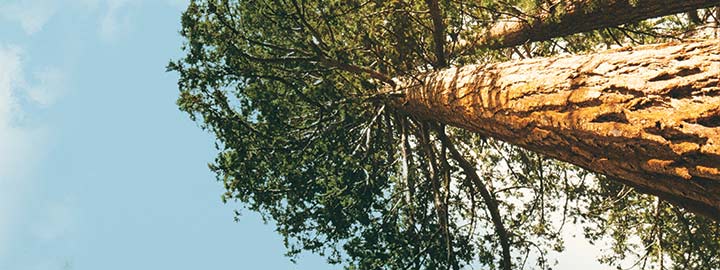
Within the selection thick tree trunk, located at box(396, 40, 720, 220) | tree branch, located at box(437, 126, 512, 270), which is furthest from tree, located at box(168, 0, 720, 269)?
thick tree trunk, located at box(396, 40, 720, 220)

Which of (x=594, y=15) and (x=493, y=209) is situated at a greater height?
(x=594, y=15)

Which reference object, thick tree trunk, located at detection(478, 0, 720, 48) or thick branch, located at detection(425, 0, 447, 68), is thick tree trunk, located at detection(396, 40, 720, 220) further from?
thick tree trunk, located at detection(478, 0, 720, 48)

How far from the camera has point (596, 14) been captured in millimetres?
5707

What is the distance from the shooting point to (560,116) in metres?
2.93

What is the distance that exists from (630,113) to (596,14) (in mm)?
3823

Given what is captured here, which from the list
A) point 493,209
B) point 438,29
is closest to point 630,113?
point 438,29

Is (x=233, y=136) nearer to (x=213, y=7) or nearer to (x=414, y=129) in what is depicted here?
(x=213, y=7)

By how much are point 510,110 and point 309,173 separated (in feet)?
12.3

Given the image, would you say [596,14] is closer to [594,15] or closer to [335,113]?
[594,15]

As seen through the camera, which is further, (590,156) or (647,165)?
(590,156)

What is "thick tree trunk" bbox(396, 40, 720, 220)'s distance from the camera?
6.75ft

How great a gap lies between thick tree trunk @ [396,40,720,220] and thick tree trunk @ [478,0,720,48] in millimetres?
Result: 2224

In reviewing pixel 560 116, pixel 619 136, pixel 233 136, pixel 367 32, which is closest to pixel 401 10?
pixel 367 32

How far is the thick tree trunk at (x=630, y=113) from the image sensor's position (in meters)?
2.06
